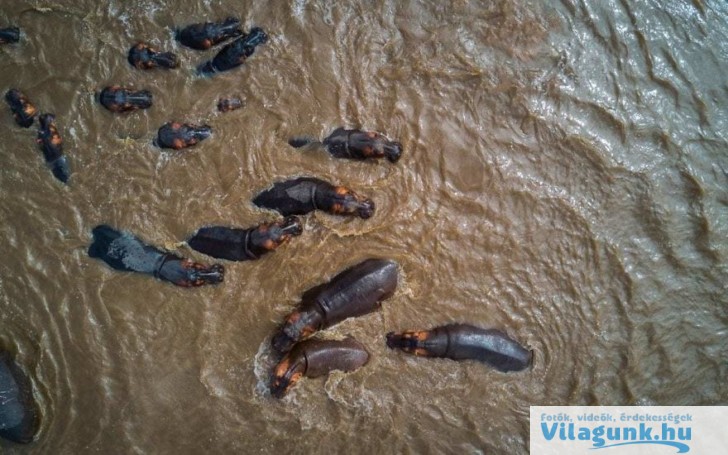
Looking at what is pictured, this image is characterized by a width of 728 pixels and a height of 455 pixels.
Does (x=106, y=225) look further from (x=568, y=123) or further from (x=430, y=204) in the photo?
(x=568, y=123)

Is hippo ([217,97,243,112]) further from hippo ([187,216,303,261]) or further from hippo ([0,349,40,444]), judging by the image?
hippo ([0,349,40,444])

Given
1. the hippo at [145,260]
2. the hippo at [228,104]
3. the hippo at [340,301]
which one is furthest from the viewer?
the hippo at [228,104]

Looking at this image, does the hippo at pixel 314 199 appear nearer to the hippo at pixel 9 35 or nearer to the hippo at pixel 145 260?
the hippo at pixel 145 260

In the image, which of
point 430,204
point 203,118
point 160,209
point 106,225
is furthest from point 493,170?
point 106,225

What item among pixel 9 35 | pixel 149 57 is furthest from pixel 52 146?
pixel 149 57

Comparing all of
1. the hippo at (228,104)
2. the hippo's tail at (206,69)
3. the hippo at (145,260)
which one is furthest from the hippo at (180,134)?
the hippo at (145,260)

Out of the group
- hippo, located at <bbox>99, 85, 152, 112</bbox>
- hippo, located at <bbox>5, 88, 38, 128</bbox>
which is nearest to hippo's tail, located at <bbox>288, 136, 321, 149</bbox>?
hippo, located at <bbox>99, 85, 152, 112</bbox>
